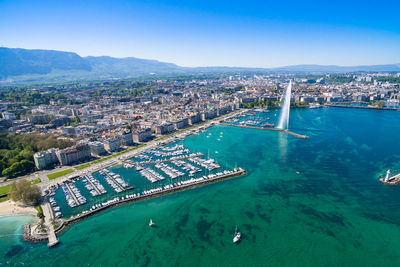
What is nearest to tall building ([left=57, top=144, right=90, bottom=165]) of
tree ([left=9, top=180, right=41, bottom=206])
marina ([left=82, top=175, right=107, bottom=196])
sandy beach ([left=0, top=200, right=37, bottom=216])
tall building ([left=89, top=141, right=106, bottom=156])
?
tall building ([left=89, top=141, right=106, bottom=156])

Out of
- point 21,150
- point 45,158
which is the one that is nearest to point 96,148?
point 45,158

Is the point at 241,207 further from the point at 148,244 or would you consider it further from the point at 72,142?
the point at 72,142

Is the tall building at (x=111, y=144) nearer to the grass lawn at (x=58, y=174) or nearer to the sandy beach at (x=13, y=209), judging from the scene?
the grass lawn at (x=58, y=174)

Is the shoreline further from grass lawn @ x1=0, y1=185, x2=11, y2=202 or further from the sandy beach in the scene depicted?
grass lawn @ x1=0, y1=185, x2=11, y2=202

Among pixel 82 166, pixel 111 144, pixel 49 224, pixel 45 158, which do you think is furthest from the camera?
pixel 111 144

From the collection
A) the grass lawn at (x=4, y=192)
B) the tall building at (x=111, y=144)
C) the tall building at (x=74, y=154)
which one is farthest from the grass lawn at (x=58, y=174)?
the tall building at (x=111, y=144)

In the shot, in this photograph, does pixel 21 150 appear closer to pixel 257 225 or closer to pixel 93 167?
pixel 93 167
